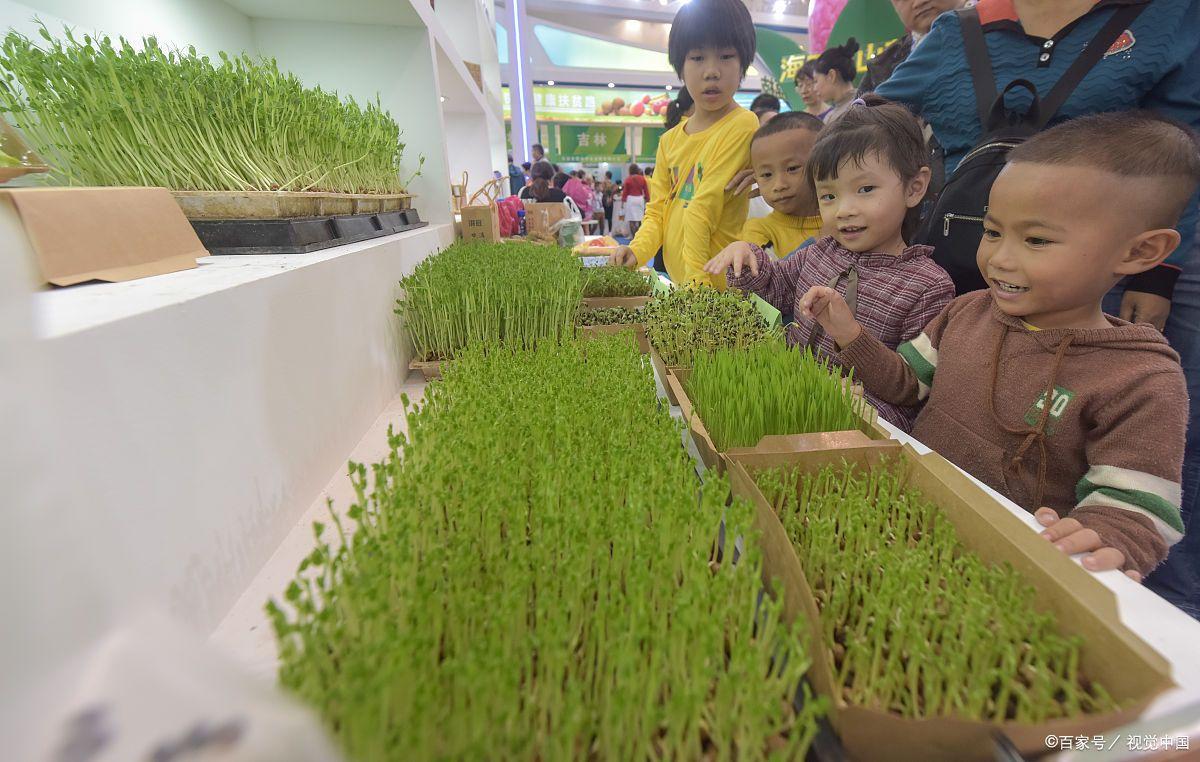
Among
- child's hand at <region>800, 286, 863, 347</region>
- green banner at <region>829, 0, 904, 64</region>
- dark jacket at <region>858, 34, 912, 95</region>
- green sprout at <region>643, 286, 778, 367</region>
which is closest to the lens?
child's hand at <region>800, 286, 863, 347</region>

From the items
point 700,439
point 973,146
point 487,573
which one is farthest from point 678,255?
point 487,573

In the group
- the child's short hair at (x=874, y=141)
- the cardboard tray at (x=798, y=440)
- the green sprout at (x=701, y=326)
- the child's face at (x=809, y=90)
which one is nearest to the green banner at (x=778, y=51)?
the child's face at (x=809, y=90)

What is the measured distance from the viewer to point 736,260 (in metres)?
1.70

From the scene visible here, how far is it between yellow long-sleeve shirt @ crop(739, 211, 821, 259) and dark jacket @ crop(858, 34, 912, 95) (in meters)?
1.08

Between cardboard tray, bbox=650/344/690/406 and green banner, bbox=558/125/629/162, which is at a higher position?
green banner, bbox=558/125/629/162

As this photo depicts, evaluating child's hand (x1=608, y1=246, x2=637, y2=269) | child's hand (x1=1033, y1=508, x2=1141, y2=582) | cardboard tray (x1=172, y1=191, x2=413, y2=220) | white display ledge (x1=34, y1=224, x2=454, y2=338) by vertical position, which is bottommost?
child's hand (x1=1033, y1=508, x2=1141, y2=582)

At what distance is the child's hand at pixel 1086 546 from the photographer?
2.17 ft

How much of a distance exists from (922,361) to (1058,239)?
1.34 feet

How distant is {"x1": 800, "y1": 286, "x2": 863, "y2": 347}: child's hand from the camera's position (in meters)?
1.20

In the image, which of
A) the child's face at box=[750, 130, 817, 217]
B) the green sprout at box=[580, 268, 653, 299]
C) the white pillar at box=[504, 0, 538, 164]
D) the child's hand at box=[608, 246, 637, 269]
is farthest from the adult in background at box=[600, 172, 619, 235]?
the child's face at box=[750, 130, 817, 217]

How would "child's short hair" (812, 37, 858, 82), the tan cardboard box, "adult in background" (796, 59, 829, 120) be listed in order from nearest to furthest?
1. the tan cardboard box
2. "child's short hair" (812, 37, 858, 82)
3. "adult in background" (796, 59, 829, 120)

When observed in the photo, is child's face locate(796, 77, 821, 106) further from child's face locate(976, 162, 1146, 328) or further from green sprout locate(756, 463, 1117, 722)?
green sprout locate(756, 463, 1117, 722)

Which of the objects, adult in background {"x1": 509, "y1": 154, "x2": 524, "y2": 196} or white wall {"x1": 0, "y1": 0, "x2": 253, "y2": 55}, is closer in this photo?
white wall {"x1": 0, "y1": 0, "x2": 253, "y2": 55}

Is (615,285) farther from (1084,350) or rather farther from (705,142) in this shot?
(1084,350)
